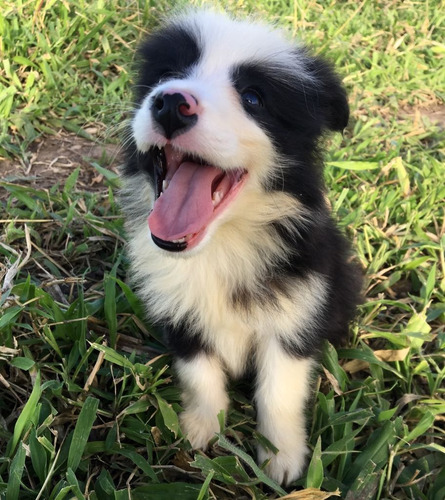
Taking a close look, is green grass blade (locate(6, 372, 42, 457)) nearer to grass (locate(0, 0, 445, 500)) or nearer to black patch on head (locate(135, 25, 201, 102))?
grass (locate(0, 0, 445, 500))

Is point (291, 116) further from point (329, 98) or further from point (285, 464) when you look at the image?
point (285, 464)

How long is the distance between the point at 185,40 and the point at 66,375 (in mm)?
1355

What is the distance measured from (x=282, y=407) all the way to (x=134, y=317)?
80 cm

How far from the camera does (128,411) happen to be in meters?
1.93

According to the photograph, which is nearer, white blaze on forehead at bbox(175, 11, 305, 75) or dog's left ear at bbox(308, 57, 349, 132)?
white blaze on forehead at bbox(175, 11, 305, 75)

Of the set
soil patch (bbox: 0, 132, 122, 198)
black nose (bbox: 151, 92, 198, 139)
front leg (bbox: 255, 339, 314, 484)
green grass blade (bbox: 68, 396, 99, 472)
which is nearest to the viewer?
black nose (bbox: 151, 92, 198, 139)

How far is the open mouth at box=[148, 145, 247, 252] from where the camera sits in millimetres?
1668

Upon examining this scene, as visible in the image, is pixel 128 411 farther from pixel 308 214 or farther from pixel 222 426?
pixel 308 214

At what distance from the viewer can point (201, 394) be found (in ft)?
6.84

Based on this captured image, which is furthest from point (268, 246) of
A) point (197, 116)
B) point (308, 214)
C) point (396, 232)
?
point (396, 232)

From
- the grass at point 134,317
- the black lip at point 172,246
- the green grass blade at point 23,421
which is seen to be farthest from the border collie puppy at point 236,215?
the green grass blade at point 23,421

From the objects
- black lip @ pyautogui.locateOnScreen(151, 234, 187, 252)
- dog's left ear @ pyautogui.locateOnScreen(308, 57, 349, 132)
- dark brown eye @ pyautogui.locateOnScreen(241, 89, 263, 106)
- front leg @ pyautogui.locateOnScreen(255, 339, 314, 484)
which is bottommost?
front leg @ pyautogui.locateOnScreen(255, 339, 314, 484)

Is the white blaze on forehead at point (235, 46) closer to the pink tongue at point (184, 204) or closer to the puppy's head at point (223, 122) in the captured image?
the puppy's head at point (223, 122)

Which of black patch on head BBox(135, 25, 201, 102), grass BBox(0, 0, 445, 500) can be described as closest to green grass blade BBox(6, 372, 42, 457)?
grass BBox(0, 0, 445, 500)
